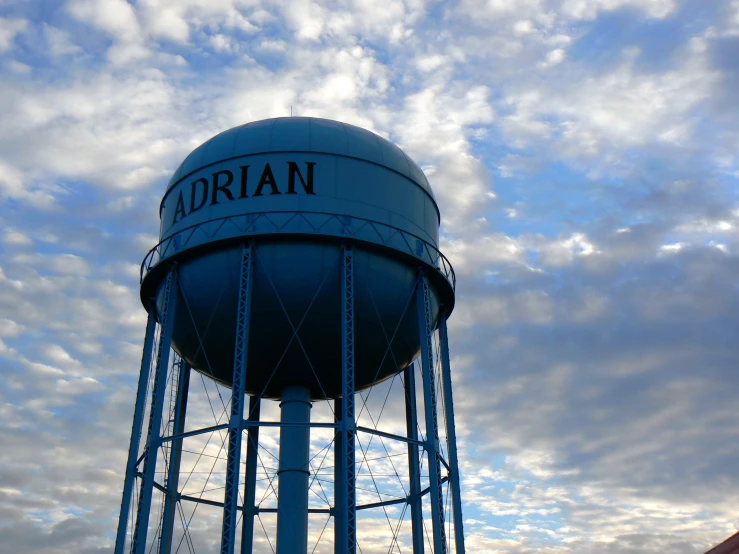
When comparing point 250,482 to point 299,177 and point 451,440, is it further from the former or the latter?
point 299,177

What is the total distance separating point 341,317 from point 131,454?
5068 millimetres

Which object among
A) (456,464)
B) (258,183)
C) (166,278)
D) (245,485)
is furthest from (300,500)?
(258,183)

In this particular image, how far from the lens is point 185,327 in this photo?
1859 cm

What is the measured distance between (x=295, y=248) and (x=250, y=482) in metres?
6.33

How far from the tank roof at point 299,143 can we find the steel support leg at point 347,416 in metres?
2.51

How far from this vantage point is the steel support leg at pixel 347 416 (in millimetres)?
15859

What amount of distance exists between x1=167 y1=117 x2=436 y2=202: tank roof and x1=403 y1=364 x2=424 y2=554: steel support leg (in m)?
4.63

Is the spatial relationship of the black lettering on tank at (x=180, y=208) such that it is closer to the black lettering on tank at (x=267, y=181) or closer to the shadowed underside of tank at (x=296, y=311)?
the shadowed underside of tank at (x=296, y=311)

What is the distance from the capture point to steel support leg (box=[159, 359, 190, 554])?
1905 cm

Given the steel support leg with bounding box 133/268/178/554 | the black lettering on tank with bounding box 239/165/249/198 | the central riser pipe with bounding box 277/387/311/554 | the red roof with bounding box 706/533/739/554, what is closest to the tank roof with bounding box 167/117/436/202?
the black lettering on tank with bounding box 239/165/249/198

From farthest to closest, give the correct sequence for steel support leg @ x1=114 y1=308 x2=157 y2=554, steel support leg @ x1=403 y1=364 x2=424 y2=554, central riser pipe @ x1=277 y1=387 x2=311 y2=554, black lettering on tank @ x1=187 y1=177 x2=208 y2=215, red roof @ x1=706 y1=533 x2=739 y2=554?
steel support leg @ x1=403 y1=364 x2=424 y2=554 → central riser pipe @ x1=277 y1=387 x2=311 y2=554 → black lettering on tank @ x1=187 y1=177 x2=208 y2=215 → steel support leg @ x1=114 y1=308 x2=157 y2=554 → red roof @ x1=706 y1=533 x2=739 y2=554

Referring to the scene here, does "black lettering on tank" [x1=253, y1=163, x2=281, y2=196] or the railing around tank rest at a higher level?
"black lettering on tank" [x1=253, y1=163, x2=281, y2=196]

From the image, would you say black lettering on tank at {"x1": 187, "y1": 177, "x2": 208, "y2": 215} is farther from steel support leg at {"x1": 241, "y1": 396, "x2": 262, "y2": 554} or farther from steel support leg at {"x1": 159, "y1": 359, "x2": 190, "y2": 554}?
steel support leg at {"x1": 241, "y1": 396, "x2": 262, "y2": 554}

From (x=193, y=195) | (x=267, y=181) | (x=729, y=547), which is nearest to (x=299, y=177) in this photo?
(x=267, y=181)
